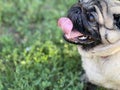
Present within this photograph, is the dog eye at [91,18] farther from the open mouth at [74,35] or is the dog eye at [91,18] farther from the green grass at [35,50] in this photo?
the green grass at [35,50]

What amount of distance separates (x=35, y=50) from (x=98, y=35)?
1.16 m

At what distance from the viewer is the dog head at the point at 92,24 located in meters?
3.42

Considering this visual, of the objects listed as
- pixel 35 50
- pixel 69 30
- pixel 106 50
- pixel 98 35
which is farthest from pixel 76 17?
Answer: pixel 35 50

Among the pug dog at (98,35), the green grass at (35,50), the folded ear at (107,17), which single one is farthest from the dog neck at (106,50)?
the green grass at (35,50)

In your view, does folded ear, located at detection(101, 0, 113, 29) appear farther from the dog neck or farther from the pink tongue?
the pink tongue

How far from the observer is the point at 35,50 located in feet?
14.7

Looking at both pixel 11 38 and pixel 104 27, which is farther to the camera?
pixel 11 38

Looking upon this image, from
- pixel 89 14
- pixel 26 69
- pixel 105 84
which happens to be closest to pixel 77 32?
pixel 89 14

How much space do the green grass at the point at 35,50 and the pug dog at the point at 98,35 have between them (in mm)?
310

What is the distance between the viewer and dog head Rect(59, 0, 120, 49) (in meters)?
3.42

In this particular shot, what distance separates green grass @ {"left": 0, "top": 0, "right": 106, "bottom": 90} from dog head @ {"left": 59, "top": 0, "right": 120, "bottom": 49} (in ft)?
1.75

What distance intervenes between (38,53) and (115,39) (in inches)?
44.6

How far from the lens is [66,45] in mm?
4520

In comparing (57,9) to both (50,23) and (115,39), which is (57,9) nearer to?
(50,23)
